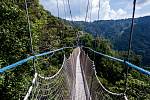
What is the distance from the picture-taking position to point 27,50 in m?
6.99

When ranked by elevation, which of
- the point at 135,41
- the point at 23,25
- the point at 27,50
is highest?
the point at 23,25

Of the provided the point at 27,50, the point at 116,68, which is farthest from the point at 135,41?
the point at 27,50

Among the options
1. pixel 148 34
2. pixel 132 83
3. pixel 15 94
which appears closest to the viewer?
pixel 15 94

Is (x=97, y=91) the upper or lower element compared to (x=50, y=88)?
lower

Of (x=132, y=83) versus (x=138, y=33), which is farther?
(x=138, y=33)

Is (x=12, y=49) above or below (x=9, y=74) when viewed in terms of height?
above

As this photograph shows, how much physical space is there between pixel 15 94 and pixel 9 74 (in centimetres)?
39

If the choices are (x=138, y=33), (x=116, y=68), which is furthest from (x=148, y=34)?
(x=116, y=68)

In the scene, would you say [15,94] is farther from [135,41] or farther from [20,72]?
[135,41]

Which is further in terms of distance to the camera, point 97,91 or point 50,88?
point 97,91

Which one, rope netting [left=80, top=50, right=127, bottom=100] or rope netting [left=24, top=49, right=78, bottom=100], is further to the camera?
rope netting [left=80, top=50, right=127, bottom=100]

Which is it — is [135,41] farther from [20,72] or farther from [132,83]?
[20,72]

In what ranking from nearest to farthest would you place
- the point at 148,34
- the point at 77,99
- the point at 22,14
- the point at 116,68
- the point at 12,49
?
the point at 77,99
the point at 12,49
the point at 22,14
the point at 116,68
the point at 148,34

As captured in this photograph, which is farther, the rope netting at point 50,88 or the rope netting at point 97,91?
the rope netting at point 97,91
